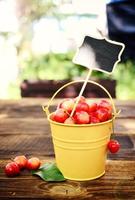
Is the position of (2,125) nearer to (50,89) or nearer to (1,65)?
(50,89)

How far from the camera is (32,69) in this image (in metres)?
5.82

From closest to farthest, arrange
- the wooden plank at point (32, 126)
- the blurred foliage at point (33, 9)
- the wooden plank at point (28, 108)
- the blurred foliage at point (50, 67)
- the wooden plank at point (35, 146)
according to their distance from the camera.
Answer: the wooden plank at point (35, 146)
the wooden plank at point (32, 126)
the wooden plank at point (28, 108)
the blurred foliage at point (50, 67)
the blurred foliage at point (33, 9)

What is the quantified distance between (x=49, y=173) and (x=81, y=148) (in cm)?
15

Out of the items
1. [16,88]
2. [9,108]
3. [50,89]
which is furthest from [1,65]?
[9,108]

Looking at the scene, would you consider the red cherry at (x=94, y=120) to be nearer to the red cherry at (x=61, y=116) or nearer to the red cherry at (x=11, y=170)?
the red cherry at (x=61, y=116)

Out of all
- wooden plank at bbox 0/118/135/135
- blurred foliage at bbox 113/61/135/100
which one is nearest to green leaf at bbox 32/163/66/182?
wooden plank at bbox 0/118/135/135

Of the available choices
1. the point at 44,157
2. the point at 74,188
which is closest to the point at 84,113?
the point at 74,188

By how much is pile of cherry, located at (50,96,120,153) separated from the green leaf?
173 mm

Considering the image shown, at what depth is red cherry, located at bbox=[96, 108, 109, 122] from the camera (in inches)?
55.6

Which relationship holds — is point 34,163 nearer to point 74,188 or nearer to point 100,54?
point 74,188

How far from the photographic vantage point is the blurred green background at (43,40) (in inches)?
223

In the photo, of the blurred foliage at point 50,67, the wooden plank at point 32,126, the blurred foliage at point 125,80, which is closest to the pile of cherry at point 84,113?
the wooden plank at point 32,126

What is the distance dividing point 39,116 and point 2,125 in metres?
0.26

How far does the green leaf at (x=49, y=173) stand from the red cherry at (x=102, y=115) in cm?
24
